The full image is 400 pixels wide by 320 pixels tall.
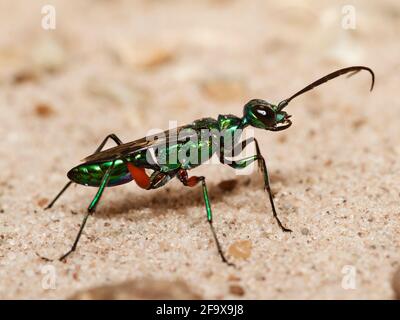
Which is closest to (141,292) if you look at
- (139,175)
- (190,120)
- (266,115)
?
(139,175)

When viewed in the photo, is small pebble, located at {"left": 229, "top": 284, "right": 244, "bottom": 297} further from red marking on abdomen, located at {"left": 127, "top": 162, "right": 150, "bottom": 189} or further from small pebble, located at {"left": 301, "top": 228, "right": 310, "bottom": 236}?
red marking on abdomen, located at {"left": 127, "top": 162, "right": 150, "bottom": 189}

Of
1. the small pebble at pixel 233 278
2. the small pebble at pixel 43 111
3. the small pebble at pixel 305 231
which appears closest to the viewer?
the small pebble at pixel 233 278

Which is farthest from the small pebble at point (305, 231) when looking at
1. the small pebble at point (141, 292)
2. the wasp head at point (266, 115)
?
the small pebble at point (141, 292)

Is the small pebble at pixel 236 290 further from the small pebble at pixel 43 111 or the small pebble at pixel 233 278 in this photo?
the small pebble at pixel 43 111

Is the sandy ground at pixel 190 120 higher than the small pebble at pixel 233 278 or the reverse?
higher

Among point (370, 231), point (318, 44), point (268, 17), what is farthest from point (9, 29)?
point (370, 231)

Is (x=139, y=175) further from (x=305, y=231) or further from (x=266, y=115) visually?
(x=305, y=231)

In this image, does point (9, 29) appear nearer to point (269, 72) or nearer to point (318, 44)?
point (269, 72)
